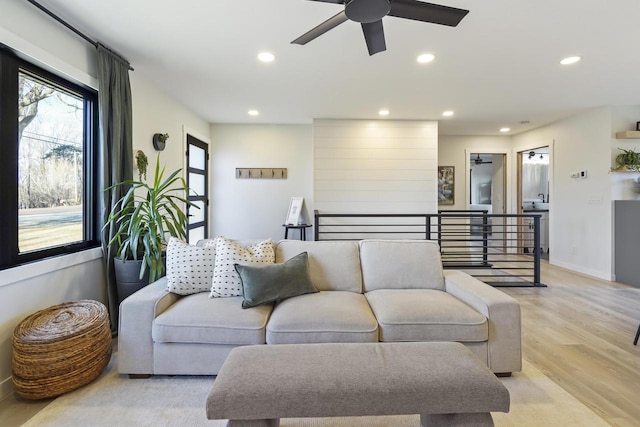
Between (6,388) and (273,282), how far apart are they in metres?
1.75

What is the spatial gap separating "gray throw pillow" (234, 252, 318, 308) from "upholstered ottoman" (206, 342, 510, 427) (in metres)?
0.82

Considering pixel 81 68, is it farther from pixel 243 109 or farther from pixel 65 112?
pixel 243 109

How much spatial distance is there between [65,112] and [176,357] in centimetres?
217

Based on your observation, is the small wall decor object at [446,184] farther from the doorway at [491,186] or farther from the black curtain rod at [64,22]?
the black curtain rod at [64,22]

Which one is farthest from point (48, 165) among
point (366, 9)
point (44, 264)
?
point (366, 9)

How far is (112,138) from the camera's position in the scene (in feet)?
9.48

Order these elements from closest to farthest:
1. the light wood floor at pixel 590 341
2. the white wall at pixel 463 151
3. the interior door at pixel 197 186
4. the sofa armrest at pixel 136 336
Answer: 1. the light wood floor at pixel 590 341
2. the sofa armrest at pixel 136 336
3. the interior door at pixel 197 186
4. the white wall at pixel 463 151

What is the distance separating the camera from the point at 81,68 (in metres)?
2.73

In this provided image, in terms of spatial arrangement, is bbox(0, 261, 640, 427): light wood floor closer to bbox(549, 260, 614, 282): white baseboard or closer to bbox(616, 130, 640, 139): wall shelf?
bbox(549, 260, 614, 282): white baseboard

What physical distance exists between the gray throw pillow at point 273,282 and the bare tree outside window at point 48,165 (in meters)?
1.48

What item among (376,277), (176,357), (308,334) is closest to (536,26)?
(376,277)

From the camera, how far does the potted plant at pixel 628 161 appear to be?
4.59 meters

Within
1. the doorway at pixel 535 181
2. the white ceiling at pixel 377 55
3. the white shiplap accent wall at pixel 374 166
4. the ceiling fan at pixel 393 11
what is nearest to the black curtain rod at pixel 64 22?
the white ceiling at pixel 377 55

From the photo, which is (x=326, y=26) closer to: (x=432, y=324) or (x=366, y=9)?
(x=366, y=9)
